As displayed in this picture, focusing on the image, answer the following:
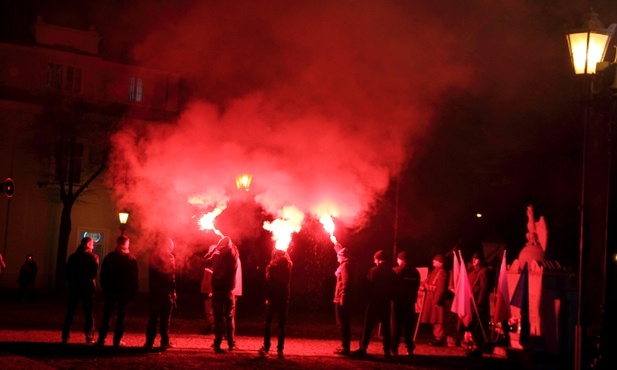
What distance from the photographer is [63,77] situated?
1378 inches

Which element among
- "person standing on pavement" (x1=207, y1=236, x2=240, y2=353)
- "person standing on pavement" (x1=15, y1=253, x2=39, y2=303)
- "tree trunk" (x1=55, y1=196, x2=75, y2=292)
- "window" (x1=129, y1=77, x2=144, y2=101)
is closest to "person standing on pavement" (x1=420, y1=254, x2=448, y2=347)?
"person standing on pavement" (x1=207, y1=236, x2=240, y2=353)

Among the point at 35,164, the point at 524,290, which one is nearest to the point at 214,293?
the point at 524,290

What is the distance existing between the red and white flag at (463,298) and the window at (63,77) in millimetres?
25086

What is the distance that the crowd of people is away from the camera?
12.0m

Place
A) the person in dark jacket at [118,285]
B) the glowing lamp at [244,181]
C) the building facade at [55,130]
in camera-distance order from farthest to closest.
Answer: the building facade at [55,130] < the glowing lamp at [244,181] < the person in dark jacket at [118,285]

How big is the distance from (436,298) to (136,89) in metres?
21.3

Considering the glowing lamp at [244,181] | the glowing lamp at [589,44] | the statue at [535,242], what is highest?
the glowing lamp at [589,44]

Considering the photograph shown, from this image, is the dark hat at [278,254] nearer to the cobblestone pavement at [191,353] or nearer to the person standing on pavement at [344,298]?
the person standing on pavement at [344,298]

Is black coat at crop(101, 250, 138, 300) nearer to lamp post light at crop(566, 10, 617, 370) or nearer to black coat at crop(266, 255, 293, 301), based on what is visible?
black coat at crop(266, 255, 293, 301)

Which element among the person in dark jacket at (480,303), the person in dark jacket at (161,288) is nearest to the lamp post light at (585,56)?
the person in dark jacket at (480,303)

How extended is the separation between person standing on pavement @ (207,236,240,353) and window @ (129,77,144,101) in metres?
21.2

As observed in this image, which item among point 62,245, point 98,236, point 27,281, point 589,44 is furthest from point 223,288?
point 98,236

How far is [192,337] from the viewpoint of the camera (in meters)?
14.4

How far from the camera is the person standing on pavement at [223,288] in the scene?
12.1 metres
